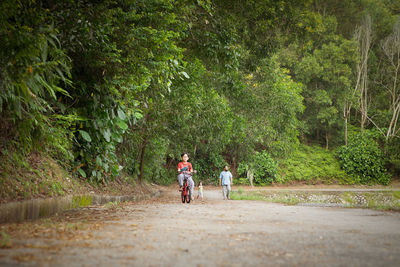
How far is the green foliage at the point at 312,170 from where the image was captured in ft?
107

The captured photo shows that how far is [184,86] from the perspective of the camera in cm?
1264

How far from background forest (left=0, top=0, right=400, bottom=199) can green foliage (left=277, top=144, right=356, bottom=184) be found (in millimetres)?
132

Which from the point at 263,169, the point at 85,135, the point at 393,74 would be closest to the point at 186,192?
the point at 85,135

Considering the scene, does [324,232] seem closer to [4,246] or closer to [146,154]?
[4,246]

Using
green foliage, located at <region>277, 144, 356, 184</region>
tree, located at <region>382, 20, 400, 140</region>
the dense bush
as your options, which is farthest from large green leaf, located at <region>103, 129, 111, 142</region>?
tree, located at <region>382, 20, 400, 140</region>

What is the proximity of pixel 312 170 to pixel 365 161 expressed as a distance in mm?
4802

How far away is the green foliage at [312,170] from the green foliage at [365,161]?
3.03ft

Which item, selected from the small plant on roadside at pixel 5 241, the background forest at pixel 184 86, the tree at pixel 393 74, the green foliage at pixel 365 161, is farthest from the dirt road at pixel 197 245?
the tree at pixel 393 74

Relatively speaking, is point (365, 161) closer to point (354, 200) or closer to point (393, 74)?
point (393, 74)

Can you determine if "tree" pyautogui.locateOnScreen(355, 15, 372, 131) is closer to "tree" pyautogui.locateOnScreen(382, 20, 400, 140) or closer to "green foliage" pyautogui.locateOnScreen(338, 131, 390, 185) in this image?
"tree" pyautogui.locateOnScreen(382, 20, 400, 140)

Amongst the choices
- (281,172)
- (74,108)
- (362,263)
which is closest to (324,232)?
(362,263)

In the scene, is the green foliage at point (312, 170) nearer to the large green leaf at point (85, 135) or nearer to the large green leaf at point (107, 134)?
the large green leaf at point (107, 134)

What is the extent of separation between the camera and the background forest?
616cm

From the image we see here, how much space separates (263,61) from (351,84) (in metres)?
26.7
